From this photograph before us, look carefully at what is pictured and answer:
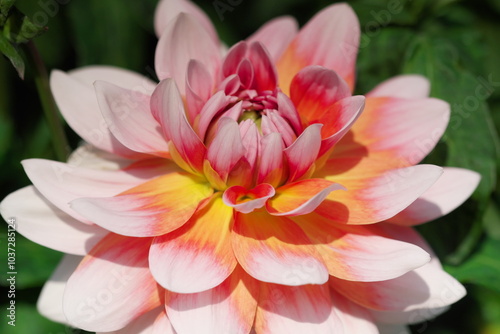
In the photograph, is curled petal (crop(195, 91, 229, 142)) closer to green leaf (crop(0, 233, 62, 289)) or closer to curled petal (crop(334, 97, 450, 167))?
curled petal (crop(334, 97, 450, 167))

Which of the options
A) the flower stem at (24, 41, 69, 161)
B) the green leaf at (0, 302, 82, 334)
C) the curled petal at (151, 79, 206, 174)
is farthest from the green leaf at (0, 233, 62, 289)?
the curled petal at (151, 79, 206, 174)

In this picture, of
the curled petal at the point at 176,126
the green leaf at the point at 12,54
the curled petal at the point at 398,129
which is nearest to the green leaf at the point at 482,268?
the curled petal at the point at 398,129

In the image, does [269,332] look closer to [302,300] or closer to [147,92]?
[302,300]

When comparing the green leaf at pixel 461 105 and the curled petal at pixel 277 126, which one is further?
the green leaf at pixel 461 105

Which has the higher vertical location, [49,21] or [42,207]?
[49,21]

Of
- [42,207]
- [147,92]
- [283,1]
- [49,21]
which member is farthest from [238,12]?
[42,207]

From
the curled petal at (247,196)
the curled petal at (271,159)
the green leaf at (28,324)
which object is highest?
the curled petal at (271,159)

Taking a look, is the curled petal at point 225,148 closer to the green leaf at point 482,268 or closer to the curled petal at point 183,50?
the curled petal at point 183,50
